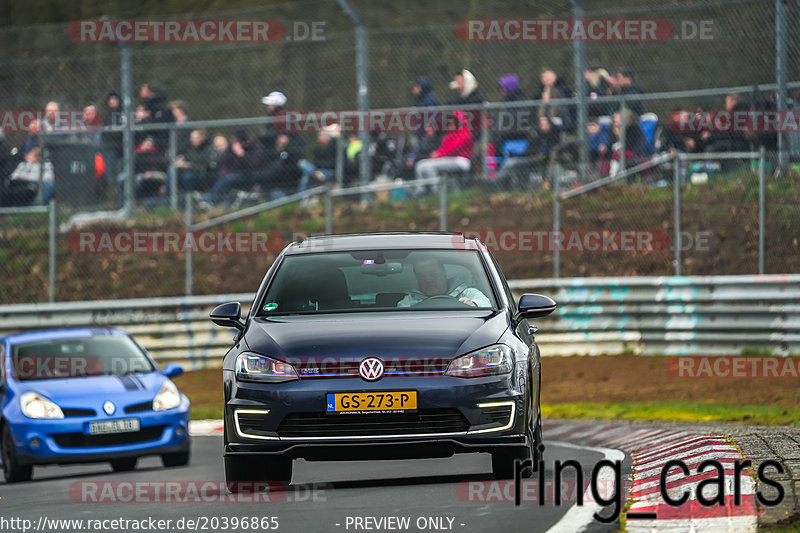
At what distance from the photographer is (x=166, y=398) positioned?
14.8m

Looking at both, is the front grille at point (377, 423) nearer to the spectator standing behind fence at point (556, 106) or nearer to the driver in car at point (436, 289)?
the driver in car at point (436, 289)

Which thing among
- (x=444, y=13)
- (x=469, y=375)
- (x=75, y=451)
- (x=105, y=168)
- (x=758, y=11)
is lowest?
(x=75, y=451)

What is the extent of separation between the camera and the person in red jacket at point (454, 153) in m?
21.8

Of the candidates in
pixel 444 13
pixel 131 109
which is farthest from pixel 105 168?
pixel 444 13

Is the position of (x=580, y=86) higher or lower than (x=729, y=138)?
higher

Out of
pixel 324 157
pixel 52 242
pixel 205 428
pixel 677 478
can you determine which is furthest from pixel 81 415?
pixel 324 157

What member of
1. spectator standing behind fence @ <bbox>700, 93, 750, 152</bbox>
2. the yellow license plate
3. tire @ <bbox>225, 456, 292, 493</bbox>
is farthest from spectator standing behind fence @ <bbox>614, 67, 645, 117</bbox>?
the yellow license plate

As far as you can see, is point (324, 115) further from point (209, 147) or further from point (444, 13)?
point (444, 13)

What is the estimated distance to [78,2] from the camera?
42.1 metres

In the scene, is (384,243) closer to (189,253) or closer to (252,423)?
(252,423)

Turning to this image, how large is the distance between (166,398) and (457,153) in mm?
8251

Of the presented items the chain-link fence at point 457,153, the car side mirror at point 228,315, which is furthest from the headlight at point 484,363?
the chain-link fence at point 457,153

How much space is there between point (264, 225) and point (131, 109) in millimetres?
3495

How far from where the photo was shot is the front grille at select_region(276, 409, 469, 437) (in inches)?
357
